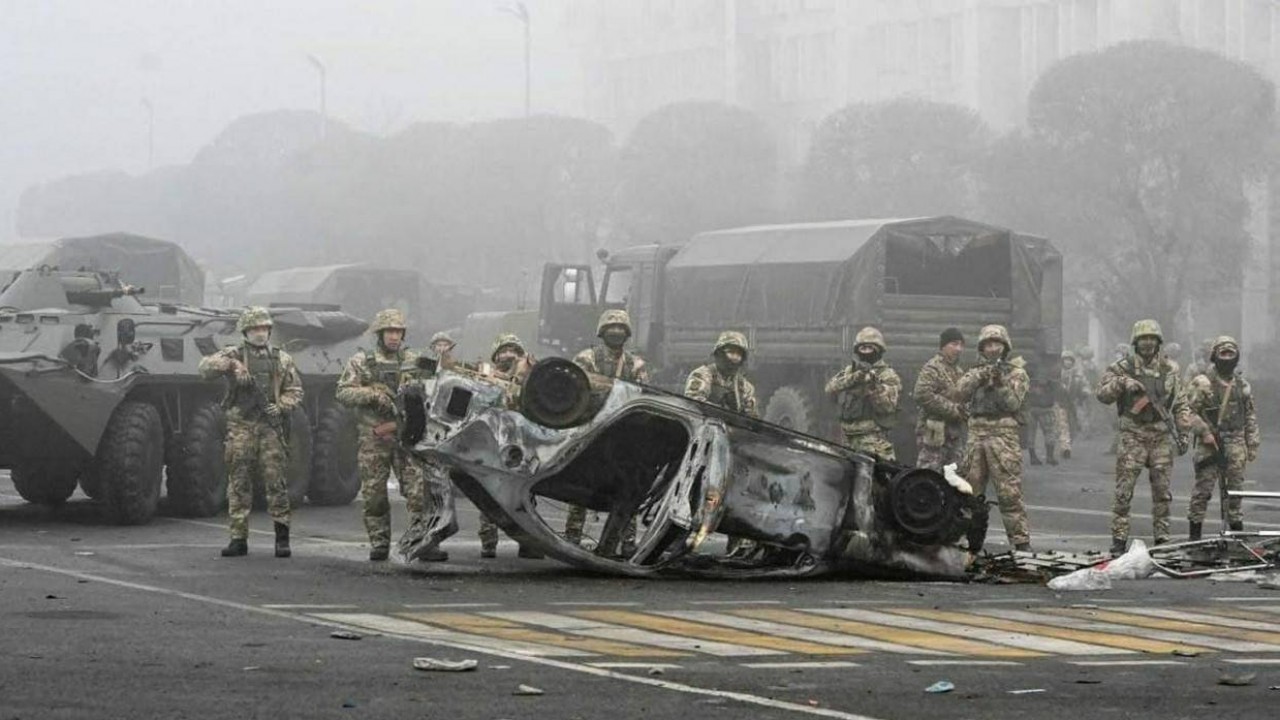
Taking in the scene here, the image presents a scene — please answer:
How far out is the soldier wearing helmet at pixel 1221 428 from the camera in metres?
19.4

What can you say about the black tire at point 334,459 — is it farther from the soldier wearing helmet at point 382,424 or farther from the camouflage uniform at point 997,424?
the camouflage uniform at point 997,424

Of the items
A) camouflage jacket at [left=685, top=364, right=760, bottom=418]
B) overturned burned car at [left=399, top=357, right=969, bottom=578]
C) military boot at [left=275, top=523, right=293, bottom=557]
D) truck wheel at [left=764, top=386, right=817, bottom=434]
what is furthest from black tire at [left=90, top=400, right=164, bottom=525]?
truck wheel at [left=764, top=386, right=817, bottom=434]

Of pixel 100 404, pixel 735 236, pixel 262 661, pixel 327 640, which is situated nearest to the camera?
pixel 262 661

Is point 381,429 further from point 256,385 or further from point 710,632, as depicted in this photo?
point 710,632

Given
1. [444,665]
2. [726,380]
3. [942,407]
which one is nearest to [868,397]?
[942,407]

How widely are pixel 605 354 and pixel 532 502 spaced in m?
3.23

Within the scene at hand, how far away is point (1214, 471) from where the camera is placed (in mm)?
19484

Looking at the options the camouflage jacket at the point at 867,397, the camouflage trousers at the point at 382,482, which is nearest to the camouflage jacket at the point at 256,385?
the camouflage trousers at the point at 382,482

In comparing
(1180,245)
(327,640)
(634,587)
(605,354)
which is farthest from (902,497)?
(1180,245)

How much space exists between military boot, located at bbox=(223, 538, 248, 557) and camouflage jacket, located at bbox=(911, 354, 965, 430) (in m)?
4.99

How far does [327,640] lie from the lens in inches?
461

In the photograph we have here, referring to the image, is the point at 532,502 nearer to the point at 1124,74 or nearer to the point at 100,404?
the point at 100,404

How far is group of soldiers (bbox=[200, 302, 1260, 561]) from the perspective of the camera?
55.8 feet

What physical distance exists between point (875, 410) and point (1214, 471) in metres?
2.72
